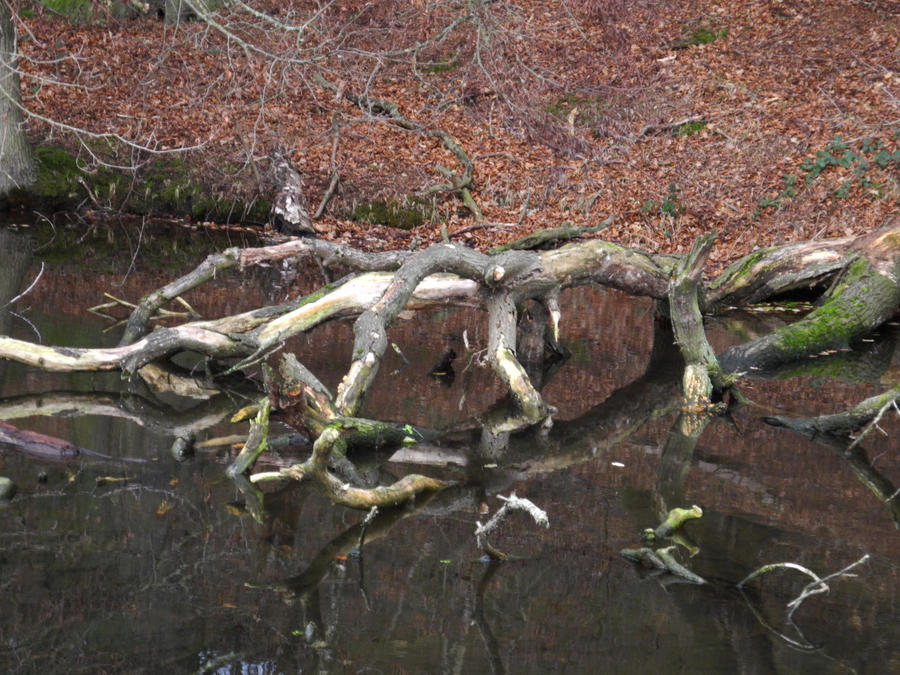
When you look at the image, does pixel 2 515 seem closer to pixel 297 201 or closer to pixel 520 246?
pixel 520 246

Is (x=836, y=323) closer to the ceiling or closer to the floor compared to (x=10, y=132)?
closer to the floor

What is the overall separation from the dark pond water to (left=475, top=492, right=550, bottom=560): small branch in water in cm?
9

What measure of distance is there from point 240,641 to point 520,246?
6835mm

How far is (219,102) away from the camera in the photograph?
16.5 m

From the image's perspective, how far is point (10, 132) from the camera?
45.6 ft

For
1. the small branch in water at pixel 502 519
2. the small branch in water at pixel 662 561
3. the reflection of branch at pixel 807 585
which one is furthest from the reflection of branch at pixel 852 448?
the small branch in water at pixel 502 519

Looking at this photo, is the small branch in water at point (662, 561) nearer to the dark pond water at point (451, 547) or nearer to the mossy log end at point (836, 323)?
the dark pond water at point (451, 547)

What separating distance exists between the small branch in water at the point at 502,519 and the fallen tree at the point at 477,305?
0.84 meters

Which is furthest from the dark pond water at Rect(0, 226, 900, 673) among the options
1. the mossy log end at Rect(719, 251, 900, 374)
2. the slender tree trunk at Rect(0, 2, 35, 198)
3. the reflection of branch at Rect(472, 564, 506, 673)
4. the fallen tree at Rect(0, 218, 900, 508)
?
the slender tree trunk at Rect(0, 2, 35, 198)

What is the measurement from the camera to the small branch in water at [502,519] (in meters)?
4.79

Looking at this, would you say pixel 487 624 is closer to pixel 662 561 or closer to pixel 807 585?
pixel 662 561

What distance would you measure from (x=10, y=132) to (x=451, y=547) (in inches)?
444

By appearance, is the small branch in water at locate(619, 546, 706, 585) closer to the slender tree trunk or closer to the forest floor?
the forest floor

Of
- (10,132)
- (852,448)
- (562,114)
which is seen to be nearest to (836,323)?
(852,448)
